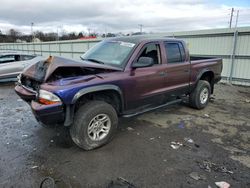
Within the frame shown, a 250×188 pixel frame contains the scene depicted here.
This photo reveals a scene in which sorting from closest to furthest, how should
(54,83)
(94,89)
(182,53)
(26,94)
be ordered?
1. (54,83)
2. (94,89)
3. (26,94)
4. (182,53)

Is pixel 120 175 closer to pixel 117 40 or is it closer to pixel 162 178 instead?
pixel 162 178

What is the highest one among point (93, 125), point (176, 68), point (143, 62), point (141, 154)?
point (143, 62)

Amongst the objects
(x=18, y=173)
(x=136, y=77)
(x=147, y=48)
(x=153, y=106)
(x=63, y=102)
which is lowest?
(x=18, y=173)

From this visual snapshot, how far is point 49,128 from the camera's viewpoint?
4.92 meters

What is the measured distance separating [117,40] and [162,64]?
1151 mm

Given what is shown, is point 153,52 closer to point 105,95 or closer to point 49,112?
point 105,95

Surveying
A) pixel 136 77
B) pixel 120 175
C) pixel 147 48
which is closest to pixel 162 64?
pixel 147 48

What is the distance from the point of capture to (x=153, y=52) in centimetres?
500

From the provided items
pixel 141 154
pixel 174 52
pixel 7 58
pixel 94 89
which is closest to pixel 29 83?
pixel 94 89

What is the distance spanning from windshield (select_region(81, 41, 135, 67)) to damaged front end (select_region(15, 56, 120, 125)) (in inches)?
15.9

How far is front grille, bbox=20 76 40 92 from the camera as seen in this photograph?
3999mm

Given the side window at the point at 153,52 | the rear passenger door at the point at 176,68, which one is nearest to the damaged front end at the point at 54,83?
→ the side window at the point at 153,52

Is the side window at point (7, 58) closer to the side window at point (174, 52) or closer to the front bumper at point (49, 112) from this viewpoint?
the front bumper at point (49, 112)

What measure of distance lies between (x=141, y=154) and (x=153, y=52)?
2.33 metres
